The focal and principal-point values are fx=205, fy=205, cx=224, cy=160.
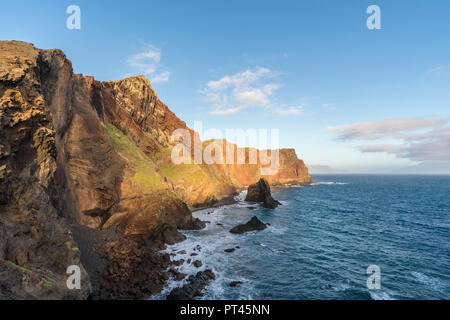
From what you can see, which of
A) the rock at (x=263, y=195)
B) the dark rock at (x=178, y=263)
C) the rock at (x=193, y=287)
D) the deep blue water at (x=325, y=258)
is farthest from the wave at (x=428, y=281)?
the rock at (x=263, y=195)

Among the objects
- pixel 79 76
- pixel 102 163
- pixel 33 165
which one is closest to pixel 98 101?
pixel 79 76

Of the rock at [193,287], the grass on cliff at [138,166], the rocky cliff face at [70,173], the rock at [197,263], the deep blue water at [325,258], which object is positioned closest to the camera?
the rocky cliff face at [70,173]

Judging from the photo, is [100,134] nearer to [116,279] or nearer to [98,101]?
[98,101]

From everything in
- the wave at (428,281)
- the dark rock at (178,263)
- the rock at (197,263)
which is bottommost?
the wave at (428,281)

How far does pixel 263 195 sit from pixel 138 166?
41104 mm

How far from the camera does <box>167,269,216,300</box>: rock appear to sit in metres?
16.9

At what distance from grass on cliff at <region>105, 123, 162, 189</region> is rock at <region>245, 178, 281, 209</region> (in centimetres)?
3542

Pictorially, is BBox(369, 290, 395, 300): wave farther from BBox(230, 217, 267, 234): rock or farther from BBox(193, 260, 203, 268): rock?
BBox(230, 217, 267, 234): rock

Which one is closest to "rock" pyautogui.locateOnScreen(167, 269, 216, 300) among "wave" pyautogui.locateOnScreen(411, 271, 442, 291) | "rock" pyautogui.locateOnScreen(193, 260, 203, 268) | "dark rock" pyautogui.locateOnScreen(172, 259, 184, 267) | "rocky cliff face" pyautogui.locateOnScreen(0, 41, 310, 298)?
"rock" pyautogui.locateOnScreen(193, 260, 203, 268)

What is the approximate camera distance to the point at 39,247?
1335 cm

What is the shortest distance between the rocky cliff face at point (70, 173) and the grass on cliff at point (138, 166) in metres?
0.15

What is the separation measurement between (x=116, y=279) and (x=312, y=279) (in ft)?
61.6

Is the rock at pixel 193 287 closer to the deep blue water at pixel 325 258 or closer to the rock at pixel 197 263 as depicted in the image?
the deep blue water at pixel 325 258

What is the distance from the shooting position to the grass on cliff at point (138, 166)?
104ft
